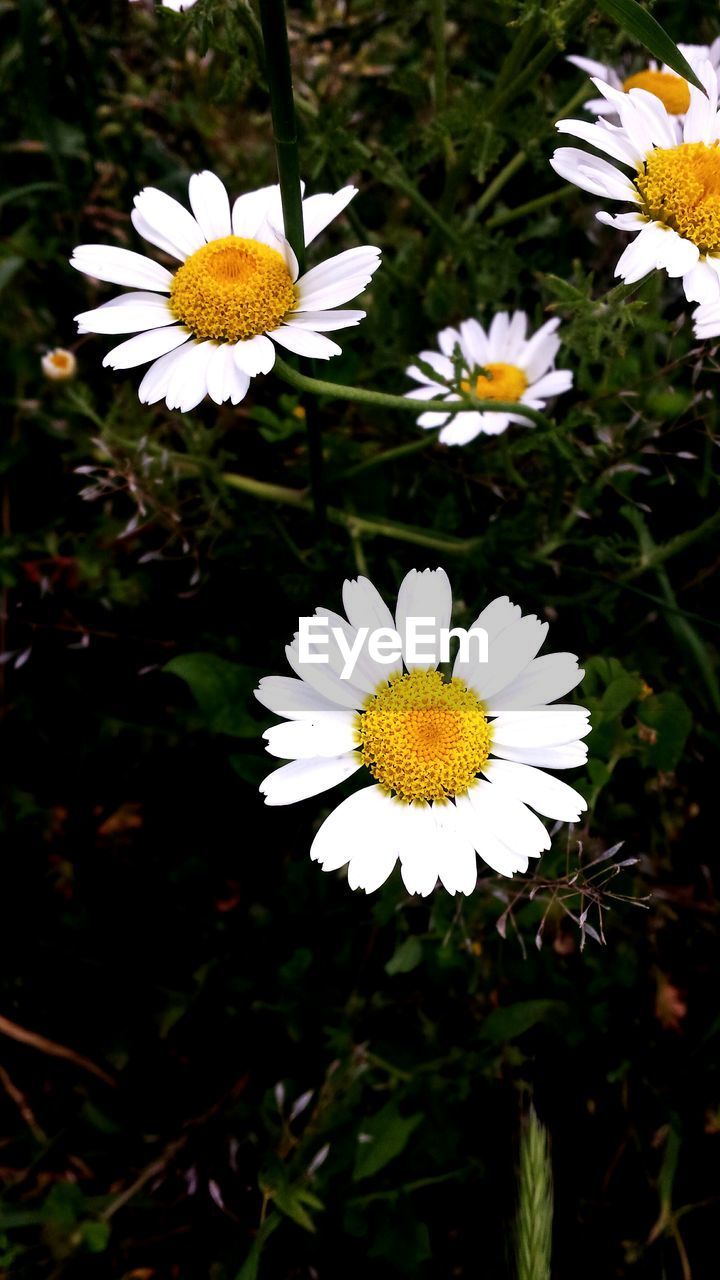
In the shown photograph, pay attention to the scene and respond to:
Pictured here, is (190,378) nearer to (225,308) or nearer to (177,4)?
(225,308)

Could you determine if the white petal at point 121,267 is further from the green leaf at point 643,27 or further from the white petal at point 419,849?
the white petal at point 419,849

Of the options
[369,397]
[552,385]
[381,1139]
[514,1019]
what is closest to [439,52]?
[552,385]

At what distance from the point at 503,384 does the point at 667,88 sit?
57 cm

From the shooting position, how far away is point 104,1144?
194 cm

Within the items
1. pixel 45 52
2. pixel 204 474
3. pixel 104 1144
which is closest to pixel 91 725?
pixel 204 474

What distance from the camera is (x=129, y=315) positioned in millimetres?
1379

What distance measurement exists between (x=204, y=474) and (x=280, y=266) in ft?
2.00

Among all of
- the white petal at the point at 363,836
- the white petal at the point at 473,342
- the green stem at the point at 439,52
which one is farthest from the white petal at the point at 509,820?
the green stem at the point at 439,52

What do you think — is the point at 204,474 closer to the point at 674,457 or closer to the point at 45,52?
the point at 674,457

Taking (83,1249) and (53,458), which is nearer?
(83,1249)

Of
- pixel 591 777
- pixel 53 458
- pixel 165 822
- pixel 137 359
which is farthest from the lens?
pixel 53 458

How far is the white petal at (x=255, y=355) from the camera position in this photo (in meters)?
1.26

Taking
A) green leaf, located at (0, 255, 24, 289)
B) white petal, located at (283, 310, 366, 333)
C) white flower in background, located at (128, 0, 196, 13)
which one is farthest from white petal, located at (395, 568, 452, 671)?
green leaf, located at (0, 255, 24, 289)

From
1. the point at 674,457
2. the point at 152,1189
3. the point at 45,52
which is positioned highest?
the point at 45,52
